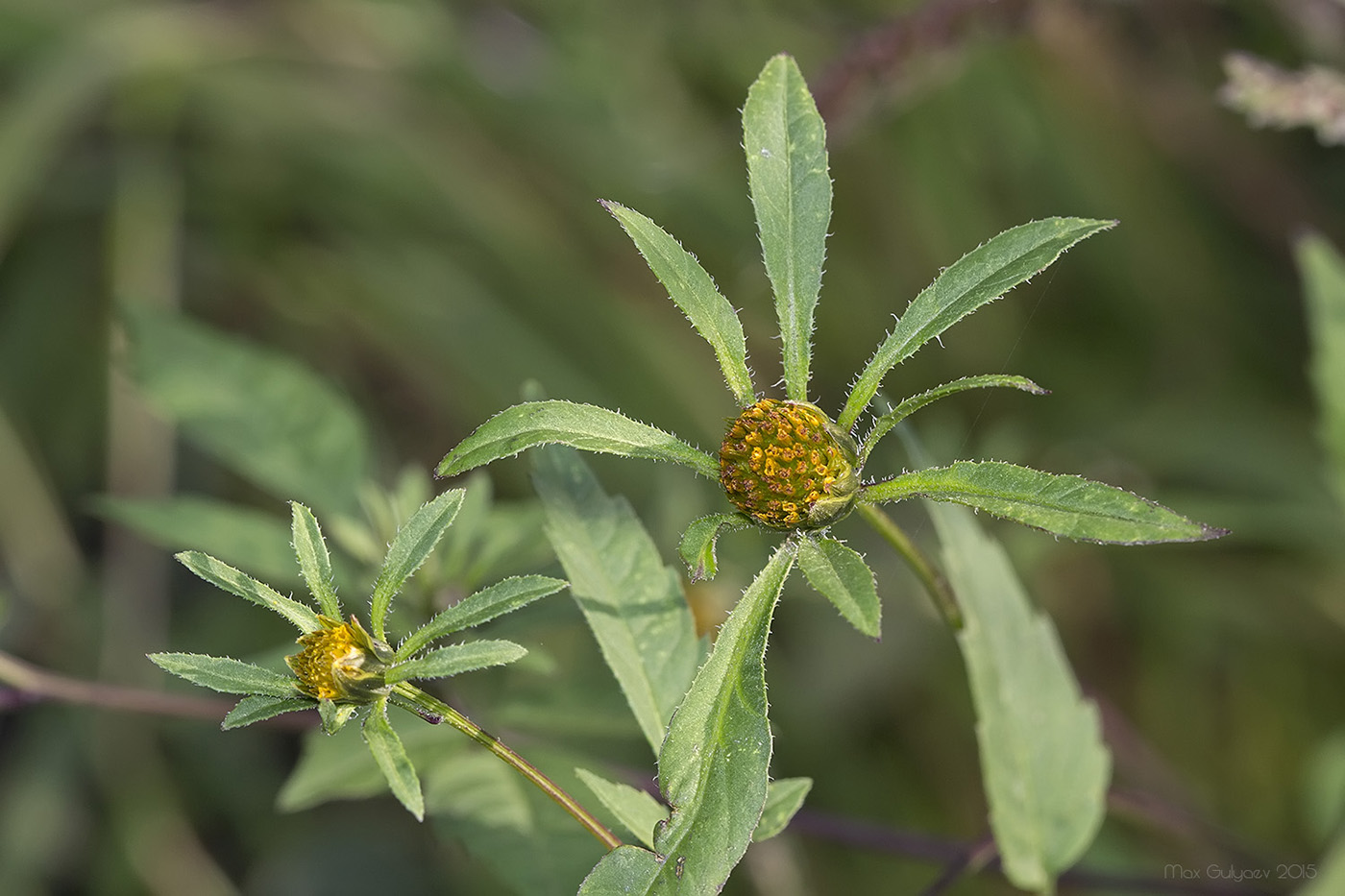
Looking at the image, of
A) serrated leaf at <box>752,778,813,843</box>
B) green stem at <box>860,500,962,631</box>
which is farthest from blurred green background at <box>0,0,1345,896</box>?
serrated leaf at <box>752,778,813,843</box>

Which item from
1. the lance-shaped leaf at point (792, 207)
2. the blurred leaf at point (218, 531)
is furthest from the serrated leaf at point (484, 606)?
the blurred leaf at point (218, 531)

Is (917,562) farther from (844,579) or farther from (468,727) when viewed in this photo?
(468,727)

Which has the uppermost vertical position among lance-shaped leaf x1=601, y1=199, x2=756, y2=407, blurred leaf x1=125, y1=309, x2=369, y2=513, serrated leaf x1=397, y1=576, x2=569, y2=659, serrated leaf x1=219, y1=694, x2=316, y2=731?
blurred leaf x1=125, y1=309, x2=369, y2=513

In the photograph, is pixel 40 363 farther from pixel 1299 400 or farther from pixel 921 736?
pixel 1299 400

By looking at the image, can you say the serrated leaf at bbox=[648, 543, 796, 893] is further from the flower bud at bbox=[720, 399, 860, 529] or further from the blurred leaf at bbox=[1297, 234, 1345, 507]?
the blurred leaf at bbox=[1297, 234, 1345, 507]

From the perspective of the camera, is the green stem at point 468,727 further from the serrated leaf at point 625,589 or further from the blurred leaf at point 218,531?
the blurred leaf at point 218,531

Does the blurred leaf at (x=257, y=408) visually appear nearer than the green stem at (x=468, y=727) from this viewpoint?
No
